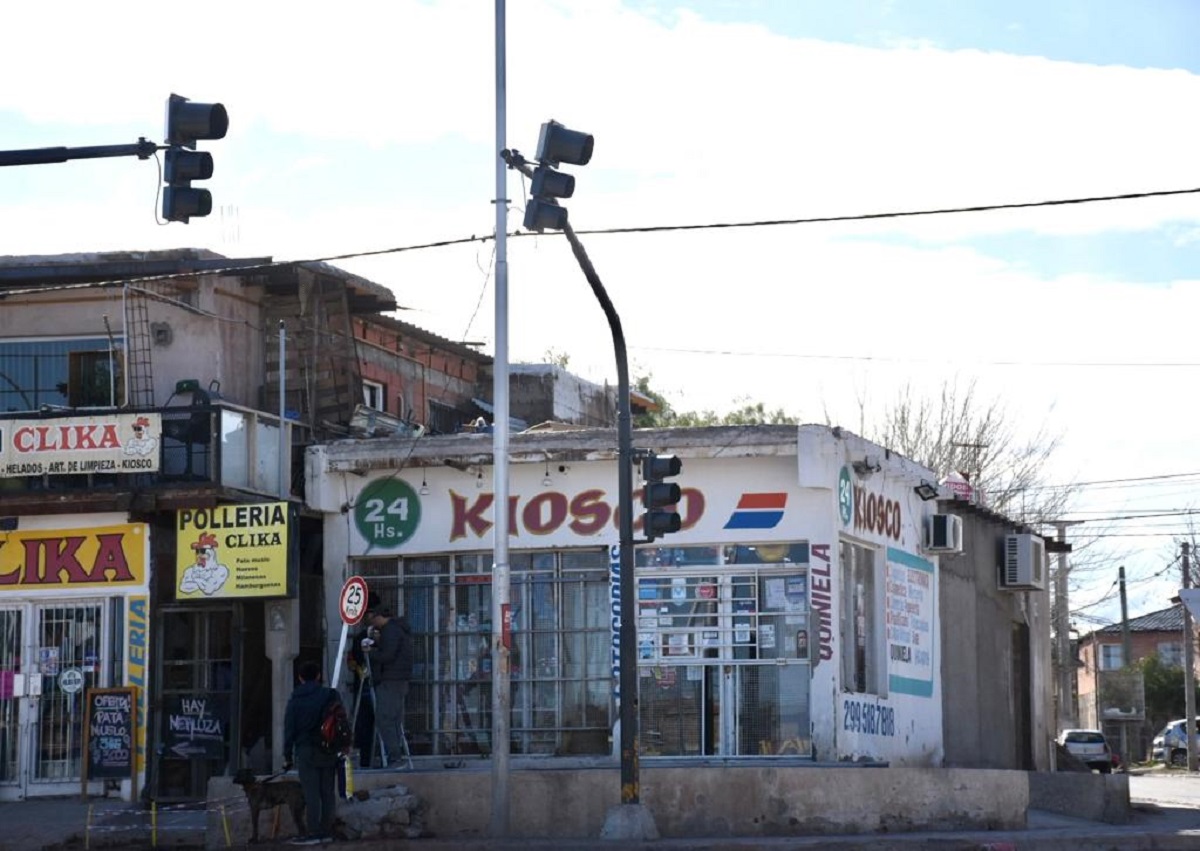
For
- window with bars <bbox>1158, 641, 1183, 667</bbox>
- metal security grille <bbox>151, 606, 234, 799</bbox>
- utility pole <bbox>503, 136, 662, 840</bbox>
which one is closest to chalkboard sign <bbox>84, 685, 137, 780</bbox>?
metal security grille <bbox>151, 606, 234, 799</bbox>

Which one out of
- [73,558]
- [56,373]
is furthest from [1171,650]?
[73,558]

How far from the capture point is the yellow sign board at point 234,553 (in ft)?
75.0

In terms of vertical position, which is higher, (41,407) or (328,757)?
(41,407)

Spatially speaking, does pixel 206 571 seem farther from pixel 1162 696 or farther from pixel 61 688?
pixel 1162 696

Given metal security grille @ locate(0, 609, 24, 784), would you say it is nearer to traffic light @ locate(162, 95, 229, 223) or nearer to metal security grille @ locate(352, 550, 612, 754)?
metal security grille @ locate(352, 550, 612, 754)

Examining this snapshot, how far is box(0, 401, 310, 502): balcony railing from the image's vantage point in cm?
2322

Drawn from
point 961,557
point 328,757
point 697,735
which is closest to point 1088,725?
point 961,557

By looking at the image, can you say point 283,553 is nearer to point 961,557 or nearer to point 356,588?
point 356,588

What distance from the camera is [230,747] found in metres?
23.5

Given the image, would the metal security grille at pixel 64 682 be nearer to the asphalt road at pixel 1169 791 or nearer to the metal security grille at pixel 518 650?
the metal security grille at pixel 518 650

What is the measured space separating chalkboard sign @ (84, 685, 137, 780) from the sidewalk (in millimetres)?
422

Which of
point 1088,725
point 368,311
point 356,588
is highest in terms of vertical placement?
point 368,311

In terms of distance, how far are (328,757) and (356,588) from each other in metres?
2.83

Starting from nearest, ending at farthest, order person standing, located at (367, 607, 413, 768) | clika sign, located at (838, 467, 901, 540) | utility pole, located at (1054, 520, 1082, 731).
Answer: person standing, located at (367, 607, 413, 768) → clika sign, located at (838, 467, 901, 540) → utility pole, located at (1054, 520, 1082, 731)
